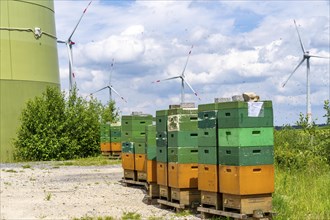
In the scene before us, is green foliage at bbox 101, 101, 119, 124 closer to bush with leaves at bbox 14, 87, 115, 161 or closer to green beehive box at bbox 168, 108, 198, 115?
bush with leaves at bbox 14, 87, 115, 161

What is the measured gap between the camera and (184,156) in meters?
12.2

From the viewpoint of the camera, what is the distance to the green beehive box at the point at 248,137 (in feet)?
33.7

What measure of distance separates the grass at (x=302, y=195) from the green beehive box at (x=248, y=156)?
117cm

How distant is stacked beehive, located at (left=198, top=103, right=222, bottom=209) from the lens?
1090cm

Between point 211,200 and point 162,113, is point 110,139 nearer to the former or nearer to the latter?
point 162,113

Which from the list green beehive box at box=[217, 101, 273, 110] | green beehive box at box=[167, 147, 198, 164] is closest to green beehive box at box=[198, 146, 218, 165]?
green beehive box at box=[167, 147, 198, 164]

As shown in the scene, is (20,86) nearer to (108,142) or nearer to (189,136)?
(108,142)

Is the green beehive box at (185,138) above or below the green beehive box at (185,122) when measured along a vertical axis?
below

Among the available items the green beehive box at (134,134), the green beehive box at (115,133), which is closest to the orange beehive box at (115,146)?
the green beehive box at (115,133)

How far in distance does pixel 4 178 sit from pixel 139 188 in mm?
6431

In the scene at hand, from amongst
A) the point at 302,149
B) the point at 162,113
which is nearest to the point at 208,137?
the point at 162,113

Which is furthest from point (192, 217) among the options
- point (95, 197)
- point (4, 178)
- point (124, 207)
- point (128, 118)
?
point (4, 178)

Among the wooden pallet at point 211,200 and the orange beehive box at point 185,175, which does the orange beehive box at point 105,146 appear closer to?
the orange beehive box at point 185,175

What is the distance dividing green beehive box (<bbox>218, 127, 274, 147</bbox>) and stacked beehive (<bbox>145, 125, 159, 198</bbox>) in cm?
384
